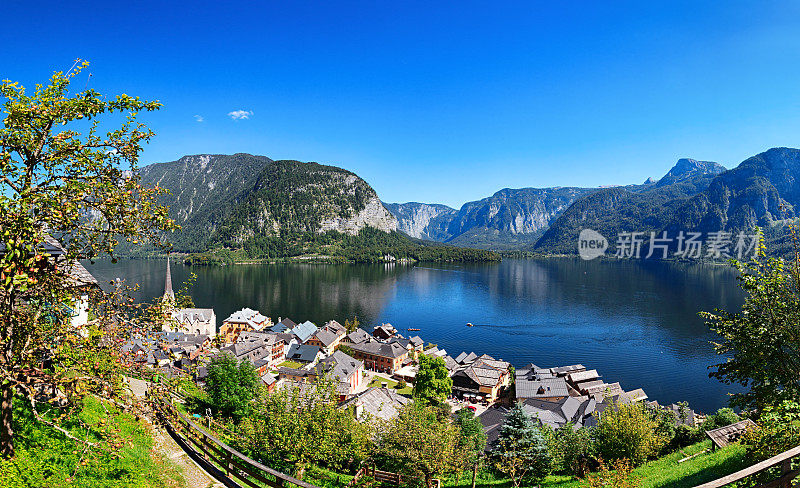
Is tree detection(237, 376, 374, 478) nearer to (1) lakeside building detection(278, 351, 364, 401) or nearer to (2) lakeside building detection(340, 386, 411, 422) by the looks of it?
(2) lakeside building detection(340, 386, 411, 422)

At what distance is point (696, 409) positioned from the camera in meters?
41.4

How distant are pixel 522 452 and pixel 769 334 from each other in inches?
596

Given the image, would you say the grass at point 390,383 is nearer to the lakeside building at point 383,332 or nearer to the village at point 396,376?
the village at point 396,376

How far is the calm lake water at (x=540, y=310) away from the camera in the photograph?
184 ft

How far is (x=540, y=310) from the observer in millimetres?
95750

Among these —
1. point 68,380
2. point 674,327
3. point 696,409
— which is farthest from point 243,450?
point 674,327

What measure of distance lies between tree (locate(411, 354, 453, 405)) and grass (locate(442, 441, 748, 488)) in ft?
53.5

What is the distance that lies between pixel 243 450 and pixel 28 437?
8.37m

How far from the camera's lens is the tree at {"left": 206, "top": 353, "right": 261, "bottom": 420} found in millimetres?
24047

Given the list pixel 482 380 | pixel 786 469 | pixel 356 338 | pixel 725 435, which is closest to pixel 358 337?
pixel 356 338

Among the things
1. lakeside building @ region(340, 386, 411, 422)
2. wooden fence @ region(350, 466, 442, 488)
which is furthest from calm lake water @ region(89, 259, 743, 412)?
wooden fence @ region(350, 466, 442, 488)

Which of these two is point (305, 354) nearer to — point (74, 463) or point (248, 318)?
point (248, 318)

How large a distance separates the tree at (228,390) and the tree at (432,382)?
1815cm

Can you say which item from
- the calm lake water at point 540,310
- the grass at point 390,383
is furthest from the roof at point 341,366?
the calm lake water at point 540,310
